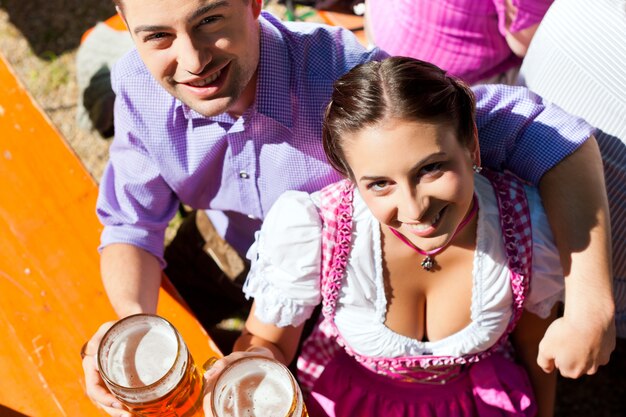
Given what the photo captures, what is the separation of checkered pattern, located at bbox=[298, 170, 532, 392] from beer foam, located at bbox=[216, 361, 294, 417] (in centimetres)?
36

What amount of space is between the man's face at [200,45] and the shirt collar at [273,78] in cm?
3

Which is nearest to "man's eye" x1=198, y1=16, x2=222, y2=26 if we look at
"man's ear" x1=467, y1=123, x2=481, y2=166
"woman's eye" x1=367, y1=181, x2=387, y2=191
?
"woman's eye" x1=367, y1=181, x2=387, y2=191

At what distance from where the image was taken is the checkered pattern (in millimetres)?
1590

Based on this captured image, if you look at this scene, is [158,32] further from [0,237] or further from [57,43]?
[57,43]

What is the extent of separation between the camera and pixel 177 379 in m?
1.30

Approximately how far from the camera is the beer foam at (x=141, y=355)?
4.34ft

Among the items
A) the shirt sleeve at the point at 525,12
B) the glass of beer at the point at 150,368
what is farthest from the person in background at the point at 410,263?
the shirt sleeve at the point at 525,12

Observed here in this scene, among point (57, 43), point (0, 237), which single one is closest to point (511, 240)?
point (0, 237)

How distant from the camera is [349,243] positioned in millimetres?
1595

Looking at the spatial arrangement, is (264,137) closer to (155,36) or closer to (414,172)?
(155,36)

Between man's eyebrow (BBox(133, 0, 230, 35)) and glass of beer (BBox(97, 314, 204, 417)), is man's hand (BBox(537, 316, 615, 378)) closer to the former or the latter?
glass of beer (BBox(97, 314, 204, 417))

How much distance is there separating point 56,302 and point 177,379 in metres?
0.71

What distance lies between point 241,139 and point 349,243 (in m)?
0.44

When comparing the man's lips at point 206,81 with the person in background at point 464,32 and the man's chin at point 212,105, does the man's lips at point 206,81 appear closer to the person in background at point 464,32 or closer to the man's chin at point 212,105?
the man's chin at point 212,105
